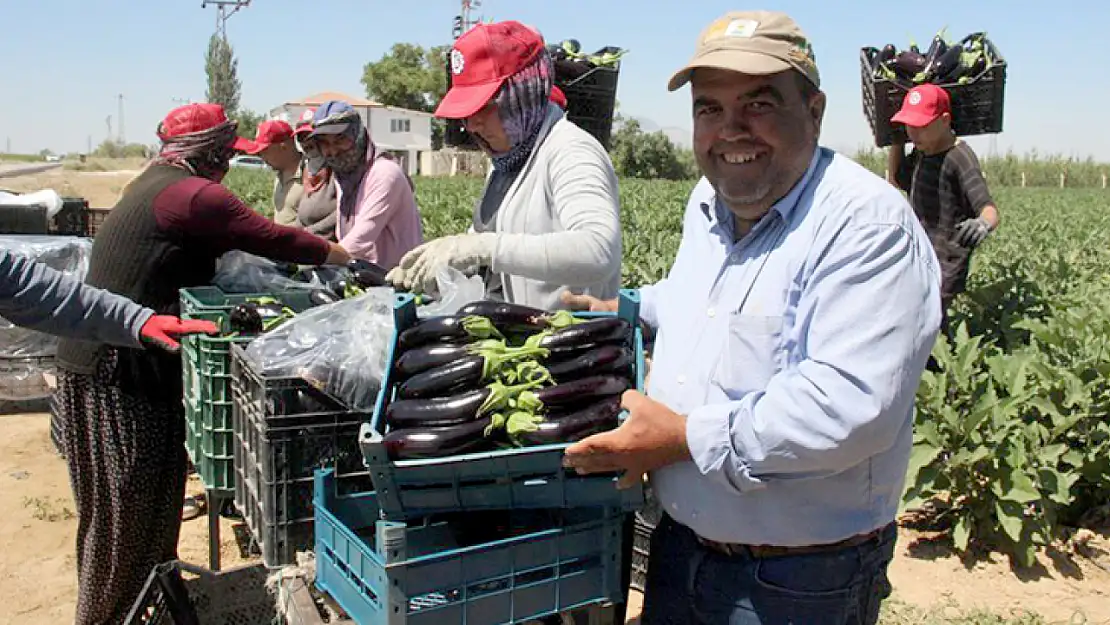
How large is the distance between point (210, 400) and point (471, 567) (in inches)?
64.1

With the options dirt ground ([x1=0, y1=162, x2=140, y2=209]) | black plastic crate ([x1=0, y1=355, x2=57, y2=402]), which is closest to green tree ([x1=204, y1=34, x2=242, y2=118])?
dirt ground ([x1=0, y1=162, x2=140, y2=209])

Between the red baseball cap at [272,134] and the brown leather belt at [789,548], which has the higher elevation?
the red baseball cap at [272,134]

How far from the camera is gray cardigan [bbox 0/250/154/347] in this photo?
3.27 meters

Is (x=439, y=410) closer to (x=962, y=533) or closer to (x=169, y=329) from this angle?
(x=169, y=329)

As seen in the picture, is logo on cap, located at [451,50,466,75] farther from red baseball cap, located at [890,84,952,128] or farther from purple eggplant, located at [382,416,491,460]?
red baseball cap, located at [890,84,952,128]

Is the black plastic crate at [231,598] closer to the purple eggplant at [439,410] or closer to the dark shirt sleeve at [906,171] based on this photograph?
the purple eggplant at [439,410]

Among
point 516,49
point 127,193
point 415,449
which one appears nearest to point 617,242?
point 516,49

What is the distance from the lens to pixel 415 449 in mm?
1962

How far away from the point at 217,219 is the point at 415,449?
7.23 feet

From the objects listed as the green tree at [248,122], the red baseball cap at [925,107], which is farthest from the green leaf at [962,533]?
the green tree at [248,122]

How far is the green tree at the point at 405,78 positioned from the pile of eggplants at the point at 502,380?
277ft

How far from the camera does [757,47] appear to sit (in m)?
1.94

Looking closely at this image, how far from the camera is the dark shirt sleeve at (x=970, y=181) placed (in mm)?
6629

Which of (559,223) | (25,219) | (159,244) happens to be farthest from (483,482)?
(25,219)
